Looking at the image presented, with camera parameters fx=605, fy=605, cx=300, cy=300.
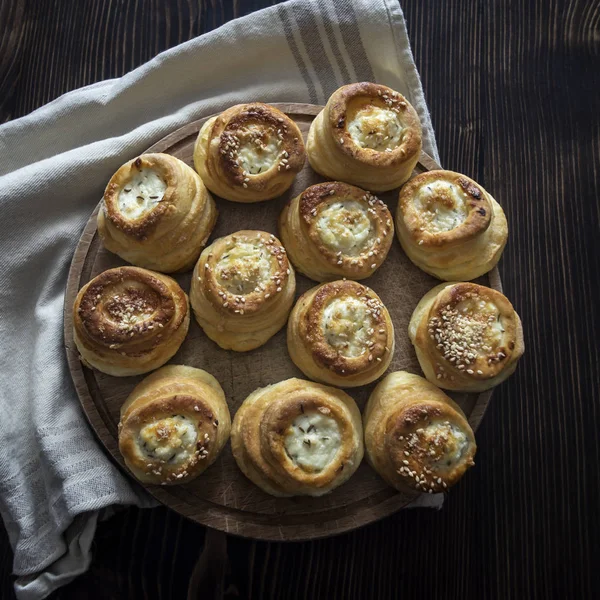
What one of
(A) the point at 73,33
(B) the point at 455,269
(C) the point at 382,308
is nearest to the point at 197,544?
(C) the point at 382,308

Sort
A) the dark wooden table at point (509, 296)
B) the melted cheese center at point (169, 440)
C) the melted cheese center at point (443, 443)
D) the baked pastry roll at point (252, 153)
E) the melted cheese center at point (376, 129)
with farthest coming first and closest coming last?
1. the dark wooden table at point (509, 296)
2. the melted cheese center at point (376, 129)
3. the baked pastry roll at point (252, 153)
4. the melted cheese center at point (443, 443)
5. the melted cheese center at point (169, 440)

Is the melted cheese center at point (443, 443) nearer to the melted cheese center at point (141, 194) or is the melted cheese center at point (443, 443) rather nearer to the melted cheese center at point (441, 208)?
the melted cheese center at point (441, 208)

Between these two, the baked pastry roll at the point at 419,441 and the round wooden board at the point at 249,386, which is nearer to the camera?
the baked pastry roll at the point at 419,441

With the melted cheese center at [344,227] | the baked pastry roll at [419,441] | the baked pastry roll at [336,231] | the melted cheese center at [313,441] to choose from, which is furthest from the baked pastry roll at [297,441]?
the melted cheese center at [344,227]

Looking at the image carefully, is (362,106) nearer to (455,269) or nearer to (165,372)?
(455,269)

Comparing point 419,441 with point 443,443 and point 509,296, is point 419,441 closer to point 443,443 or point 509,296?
point 443,443

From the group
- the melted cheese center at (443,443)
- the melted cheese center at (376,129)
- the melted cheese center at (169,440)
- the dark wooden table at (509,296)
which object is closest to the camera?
the melted cheese center at (169,440)
